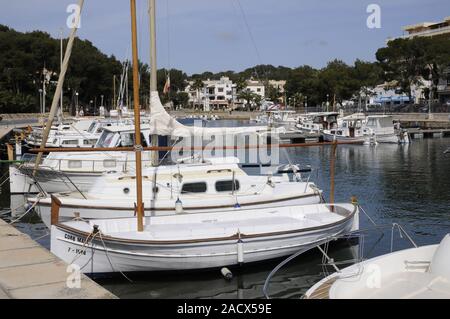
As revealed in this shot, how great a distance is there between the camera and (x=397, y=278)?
27.9 ft

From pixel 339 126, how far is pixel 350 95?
50.1m

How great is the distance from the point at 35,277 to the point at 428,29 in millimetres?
135790

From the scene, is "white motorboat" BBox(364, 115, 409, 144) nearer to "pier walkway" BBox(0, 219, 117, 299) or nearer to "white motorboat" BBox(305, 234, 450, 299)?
"white motorboat" BBox(305, 234, 450, 299)

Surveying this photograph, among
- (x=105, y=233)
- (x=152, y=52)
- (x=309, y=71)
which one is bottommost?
(x=105, y=233)

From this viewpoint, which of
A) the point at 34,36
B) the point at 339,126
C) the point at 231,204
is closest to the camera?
the point at 231,204

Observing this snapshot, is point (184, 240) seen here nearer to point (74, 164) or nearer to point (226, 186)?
point (226, 186)

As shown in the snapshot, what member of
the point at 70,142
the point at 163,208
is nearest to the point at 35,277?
the point at 163,208

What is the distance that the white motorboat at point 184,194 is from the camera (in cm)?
1639

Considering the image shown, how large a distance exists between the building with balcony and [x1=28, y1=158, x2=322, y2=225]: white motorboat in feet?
337

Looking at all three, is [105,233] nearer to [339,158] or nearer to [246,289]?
[246,289]

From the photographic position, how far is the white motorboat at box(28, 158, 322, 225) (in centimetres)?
1639

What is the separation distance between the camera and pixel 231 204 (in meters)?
16.6
